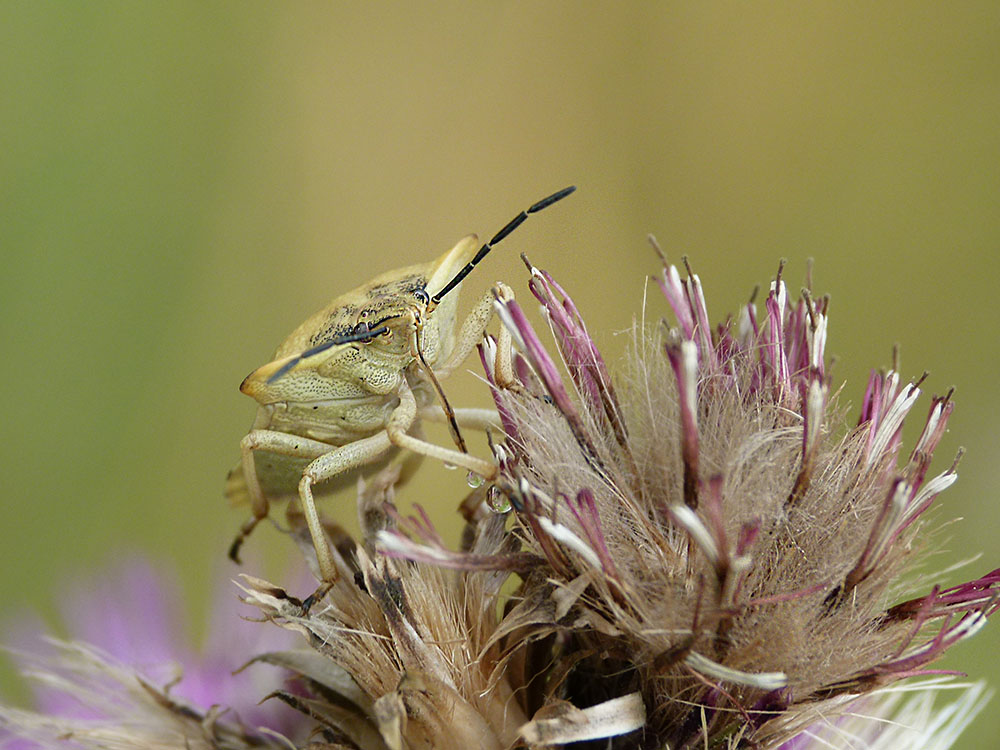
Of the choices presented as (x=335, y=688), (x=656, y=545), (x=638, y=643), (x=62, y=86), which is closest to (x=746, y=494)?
(x=656, y=545)

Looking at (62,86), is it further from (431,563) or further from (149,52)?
(431,563)

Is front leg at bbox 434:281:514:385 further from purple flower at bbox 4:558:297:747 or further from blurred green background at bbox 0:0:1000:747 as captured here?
blurred green background at bbox 0:0:1000:747

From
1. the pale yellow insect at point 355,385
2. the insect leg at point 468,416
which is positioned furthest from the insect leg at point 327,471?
the insect leg at point 468,416

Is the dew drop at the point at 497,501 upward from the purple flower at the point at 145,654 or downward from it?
upward

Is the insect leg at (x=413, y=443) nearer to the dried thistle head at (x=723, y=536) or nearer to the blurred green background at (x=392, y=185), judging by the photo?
the dried thistle head at (x=723, y=536)

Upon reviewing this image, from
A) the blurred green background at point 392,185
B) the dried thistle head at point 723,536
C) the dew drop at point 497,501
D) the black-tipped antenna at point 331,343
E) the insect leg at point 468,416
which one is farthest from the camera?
the blurred green background at point 392,185

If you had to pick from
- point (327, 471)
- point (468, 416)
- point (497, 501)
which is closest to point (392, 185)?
point (468, 416)

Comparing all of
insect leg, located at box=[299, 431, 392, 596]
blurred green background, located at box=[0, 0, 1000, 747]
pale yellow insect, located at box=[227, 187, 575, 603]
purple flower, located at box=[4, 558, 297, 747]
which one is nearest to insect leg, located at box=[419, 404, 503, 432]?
pale yellow insect, located at box=[227, 187, 575, 603]

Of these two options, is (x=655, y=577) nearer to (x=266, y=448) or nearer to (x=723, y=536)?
(x=723, y=536)
